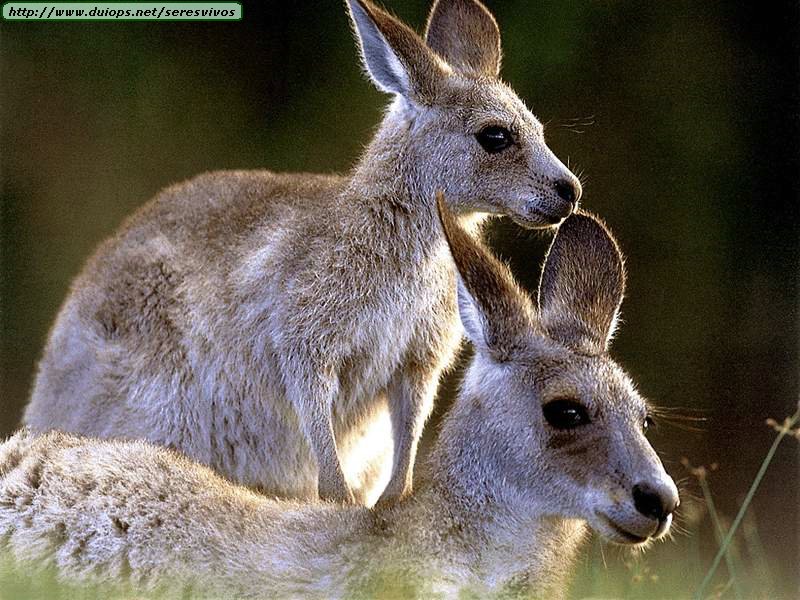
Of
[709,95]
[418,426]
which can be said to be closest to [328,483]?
[418,426]

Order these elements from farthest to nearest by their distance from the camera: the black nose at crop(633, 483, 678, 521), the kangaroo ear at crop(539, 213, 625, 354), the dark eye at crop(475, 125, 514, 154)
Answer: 1. the dark eye at crop(475, 125, 514, 154)
2. the kangaroo ear at crop(539, 213, 625, 354)
3. the black nose at crop(633, 483, 678, 521)

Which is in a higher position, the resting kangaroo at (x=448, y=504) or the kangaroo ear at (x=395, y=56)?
the kangaroo ear at (x=395, y=56)

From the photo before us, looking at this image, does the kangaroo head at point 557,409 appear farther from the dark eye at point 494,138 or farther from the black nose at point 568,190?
the dark eye at point 494,138

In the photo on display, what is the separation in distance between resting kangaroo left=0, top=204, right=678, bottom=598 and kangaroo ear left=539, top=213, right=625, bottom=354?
0.22 meters

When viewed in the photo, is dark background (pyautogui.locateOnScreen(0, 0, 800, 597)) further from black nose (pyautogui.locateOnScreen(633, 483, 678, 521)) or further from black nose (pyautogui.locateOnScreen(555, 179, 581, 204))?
black nose (pyautogui.locateOnScreen(633, 483, 678, 521))

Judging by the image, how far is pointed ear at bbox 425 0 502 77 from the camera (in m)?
7.50

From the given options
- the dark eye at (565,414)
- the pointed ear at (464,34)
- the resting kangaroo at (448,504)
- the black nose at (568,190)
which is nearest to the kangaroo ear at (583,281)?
the resting kangaroo at (448,504)

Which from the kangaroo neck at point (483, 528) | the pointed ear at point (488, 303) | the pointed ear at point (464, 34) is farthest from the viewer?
the pointed ear at point (464, 34)

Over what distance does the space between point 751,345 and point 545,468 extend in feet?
20.8

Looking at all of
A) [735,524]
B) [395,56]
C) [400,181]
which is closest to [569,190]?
[400,181]

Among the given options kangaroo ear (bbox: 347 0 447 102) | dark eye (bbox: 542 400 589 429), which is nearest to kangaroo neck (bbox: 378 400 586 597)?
dark eye (bbox: 542 400 589 429)

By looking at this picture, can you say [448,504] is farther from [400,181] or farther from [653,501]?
[400,181]

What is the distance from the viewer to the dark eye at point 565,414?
17.5 feet

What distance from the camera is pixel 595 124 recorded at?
10.1 m
